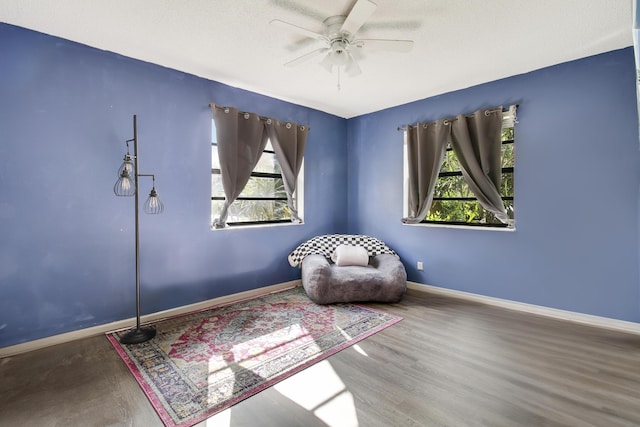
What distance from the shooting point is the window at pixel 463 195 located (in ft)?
11.9

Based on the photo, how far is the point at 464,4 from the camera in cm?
221

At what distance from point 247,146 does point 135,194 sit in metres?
1.43

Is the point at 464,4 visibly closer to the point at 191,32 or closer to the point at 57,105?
the point at 191,32

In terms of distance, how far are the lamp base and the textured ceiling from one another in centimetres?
255

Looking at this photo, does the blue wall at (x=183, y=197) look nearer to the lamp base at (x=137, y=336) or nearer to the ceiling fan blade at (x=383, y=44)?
the lamp base at (x=137, y=336)

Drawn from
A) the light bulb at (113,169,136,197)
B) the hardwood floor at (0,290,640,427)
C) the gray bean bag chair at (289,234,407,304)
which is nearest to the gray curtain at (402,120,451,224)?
the gray bean bag chair at (289,234,407,304)

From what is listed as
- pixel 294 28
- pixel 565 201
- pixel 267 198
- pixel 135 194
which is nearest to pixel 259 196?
pixel 267 198

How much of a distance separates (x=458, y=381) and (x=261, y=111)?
11.7 ft

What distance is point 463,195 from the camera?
4.01 meters

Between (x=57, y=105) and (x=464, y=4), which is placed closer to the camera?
(x=464, y=4)

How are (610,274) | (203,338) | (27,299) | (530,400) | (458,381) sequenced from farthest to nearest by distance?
(610,274) → (203,338) → (27,299) → (458,381) → (530,400)

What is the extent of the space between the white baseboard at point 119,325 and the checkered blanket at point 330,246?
55cm

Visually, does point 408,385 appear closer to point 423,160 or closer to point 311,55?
point 311,55

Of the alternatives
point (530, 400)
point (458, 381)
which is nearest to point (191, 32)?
point (458, 381)
